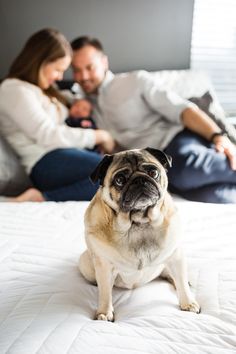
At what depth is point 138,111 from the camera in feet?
6.29

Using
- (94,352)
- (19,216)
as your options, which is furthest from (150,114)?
(94,352)

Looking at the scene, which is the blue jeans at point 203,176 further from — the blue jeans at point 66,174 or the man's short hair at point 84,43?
the man's short hair at point 84,43

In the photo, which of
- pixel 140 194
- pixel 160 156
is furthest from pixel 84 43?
pixel 140 194

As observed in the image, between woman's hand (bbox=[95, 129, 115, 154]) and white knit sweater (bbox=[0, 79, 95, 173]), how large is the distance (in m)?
0.04

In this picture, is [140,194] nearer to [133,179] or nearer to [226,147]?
[133,179]

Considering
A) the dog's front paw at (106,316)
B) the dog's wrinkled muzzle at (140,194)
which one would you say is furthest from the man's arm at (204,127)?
the dog's front paw at (106,316)

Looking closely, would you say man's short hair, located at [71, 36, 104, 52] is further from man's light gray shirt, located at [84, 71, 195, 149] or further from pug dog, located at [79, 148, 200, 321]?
pug dog, located at [79, 148, 200, 321]

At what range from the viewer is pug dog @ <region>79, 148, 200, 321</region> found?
2.87 ft

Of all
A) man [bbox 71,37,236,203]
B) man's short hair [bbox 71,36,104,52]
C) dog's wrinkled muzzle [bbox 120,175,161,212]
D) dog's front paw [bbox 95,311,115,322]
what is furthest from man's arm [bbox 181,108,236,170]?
dog's front paw [bbox 95,311,115,322]

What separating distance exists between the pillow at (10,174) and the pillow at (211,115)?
0.92 meters

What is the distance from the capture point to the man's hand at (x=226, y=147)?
157cm

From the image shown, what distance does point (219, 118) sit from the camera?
1878 mm

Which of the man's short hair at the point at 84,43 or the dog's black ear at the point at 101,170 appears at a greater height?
the man's short hair at the point at 84,43

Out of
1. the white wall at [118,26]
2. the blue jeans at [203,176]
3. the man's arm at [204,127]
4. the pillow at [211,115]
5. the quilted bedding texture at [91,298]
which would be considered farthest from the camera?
the white wall at [118,26]
